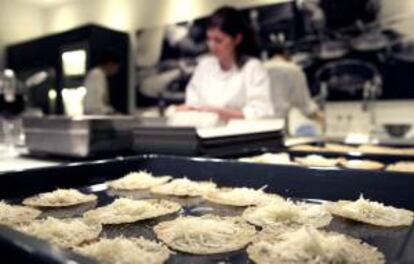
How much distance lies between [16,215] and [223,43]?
1.82 m

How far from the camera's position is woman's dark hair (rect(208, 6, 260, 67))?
2.52 meters

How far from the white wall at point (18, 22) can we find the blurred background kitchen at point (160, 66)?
17mm

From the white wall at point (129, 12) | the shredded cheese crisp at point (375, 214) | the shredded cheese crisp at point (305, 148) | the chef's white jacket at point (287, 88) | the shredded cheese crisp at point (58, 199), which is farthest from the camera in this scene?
the white wall at point (129, 12)

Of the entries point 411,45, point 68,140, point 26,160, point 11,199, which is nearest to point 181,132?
point 68,140

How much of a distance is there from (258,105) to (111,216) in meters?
1.71

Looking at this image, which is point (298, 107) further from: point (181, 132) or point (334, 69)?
point (181, 132)

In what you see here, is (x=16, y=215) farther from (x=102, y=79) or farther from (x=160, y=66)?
(x=160, y=66)

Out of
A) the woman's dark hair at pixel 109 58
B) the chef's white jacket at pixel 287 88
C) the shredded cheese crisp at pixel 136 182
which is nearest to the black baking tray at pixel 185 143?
the shredded cheese crisp at pixel 136 182

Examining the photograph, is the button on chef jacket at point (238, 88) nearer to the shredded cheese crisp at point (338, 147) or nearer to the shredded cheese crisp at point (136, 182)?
the shredded cheese crisp at point (338, 147)

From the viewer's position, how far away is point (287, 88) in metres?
3.62

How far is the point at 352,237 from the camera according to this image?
2.87ft

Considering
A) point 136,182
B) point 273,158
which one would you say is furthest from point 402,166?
point 136,182

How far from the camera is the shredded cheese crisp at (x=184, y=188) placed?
48.1 inches

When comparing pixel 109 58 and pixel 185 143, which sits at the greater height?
pixel 109 58
